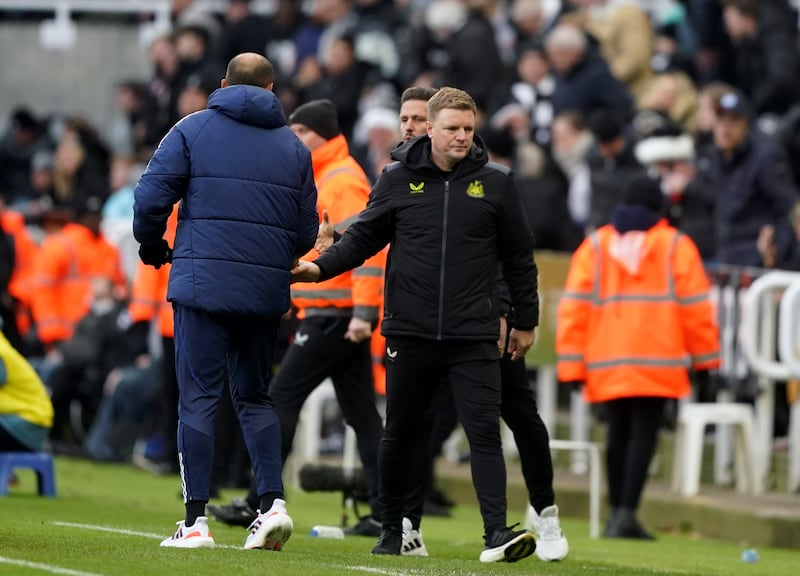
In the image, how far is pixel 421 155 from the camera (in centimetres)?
1074

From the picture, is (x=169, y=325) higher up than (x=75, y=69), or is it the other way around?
(x=75, y=69)

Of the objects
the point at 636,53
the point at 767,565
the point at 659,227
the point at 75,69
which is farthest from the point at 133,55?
the point at 767,565

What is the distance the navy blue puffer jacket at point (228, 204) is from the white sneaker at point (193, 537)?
1.04m

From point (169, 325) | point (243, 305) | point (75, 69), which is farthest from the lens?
point (75, 69)

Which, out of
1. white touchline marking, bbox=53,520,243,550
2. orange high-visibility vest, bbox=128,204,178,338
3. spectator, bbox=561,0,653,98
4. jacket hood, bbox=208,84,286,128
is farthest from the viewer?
spectator, bbox=561,0,653,98

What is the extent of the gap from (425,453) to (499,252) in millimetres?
1251

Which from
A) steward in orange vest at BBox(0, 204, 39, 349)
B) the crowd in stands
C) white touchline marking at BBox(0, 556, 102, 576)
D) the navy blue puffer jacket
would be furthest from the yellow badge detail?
steward in orange vest at BBox(0, 204, 39, 349)

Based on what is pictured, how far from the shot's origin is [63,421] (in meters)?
21.1

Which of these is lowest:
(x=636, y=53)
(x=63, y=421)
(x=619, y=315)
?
(x=63, y=421)

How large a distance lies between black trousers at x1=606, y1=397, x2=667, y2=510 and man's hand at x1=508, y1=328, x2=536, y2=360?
11.4ft

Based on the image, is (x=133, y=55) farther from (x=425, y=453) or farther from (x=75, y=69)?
(x=425, y=453)

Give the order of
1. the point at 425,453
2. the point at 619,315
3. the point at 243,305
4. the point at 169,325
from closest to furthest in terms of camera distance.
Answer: the point at 243,305 < the point at 425,453 < the point at 619,315 < the point at 169,325

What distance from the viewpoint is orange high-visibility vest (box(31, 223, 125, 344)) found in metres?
21.8

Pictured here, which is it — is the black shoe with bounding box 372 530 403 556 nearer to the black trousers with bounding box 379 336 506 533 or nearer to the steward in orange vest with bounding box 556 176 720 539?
the black trousers with bounding box 379 336 506 533
